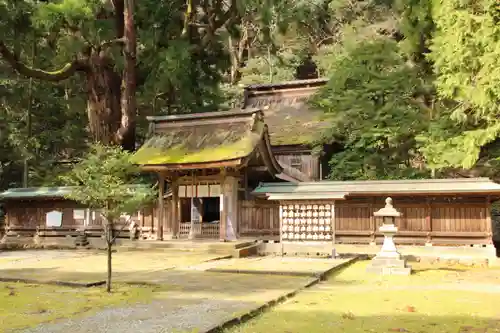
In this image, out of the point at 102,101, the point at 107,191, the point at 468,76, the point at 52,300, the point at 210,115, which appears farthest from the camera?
the point at 102,101

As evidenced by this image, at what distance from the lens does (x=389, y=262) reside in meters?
12.4

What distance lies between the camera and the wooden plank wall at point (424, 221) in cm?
1656

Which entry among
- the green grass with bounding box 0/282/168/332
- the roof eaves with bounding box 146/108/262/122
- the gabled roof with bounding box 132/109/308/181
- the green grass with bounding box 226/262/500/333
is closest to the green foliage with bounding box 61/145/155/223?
the green grass with bounding box 0/282/168/332

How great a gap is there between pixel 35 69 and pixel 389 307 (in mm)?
18609

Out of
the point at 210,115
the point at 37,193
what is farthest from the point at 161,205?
the point at 37,193

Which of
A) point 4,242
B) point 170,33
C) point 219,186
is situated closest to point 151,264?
point 219,186

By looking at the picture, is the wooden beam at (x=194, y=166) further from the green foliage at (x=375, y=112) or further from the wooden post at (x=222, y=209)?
the green foliage at (x=375, y=112)

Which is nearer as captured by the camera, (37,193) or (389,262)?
(389,262)

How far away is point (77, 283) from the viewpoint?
9859mm

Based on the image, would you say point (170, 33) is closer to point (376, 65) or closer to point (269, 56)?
point (376, 65)

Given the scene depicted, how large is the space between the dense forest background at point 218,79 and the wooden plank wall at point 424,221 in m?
1.53

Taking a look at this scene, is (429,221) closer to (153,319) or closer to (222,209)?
(222,209)

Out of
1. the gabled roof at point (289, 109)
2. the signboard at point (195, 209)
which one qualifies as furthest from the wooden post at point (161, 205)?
the gabled roof at point (289, 109)

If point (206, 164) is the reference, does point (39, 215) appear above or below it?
below
